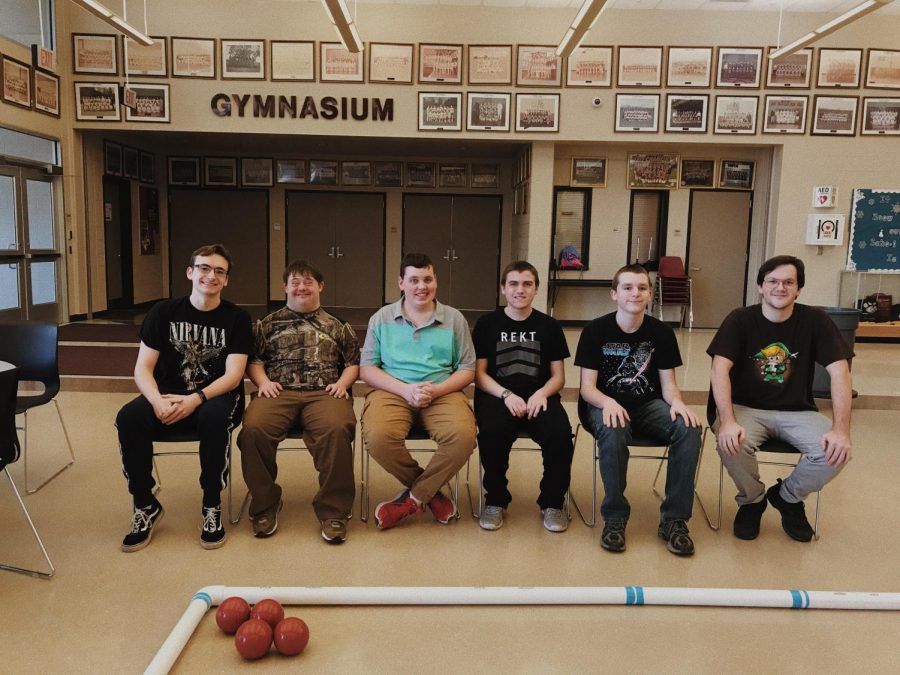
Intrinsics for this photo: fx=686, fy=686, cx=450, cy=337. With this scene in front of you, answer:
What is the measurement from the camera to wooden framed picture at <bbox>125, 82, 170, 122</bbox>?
8258 millimetres

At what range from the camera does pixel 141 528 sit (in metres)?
2.81

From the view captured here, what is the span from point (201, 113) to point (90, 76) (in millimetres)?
1341

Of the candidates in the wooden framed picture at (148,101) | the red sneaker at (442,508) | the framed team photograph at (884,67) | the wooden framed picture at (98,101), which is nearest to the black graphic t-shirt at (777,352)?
the red sneaker at (442,508)

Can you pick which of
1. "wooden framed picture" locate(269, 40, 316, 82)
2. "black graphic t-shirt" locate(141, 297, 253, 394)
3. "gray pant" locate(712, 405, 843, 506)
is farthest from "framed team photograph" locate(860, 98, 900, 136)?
"black graphic t-shirt" locate(141, 297, 253, 394)

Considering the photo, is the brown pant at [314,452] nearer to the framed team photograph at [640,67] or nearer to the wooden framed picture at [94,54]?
the framed team photograph at [640,67]

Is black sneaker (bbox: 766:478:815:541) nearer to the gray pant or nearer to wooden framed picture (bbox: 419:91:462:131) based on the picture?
the gray pant

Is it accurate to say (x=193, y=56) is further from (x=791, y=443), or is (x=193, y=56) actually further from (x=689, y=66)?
(x=791, y=443)

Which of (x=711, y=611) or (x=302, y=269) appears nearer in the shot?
(x=711, y=611)

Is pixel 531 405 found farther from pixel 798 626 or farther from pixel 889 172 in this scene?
pixel 889 172

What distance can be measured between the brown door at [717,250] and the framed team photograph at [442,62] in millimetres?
3621

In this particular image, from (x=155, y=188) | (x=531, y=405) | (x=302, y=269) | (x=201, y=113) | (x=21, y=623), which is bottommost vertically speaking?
(x=21, y=623)

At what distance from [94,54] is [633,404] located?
8034mm

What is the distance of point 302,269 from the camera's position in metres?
3.12

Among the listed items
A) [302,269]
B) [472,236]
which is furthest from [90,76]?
[302,269]
